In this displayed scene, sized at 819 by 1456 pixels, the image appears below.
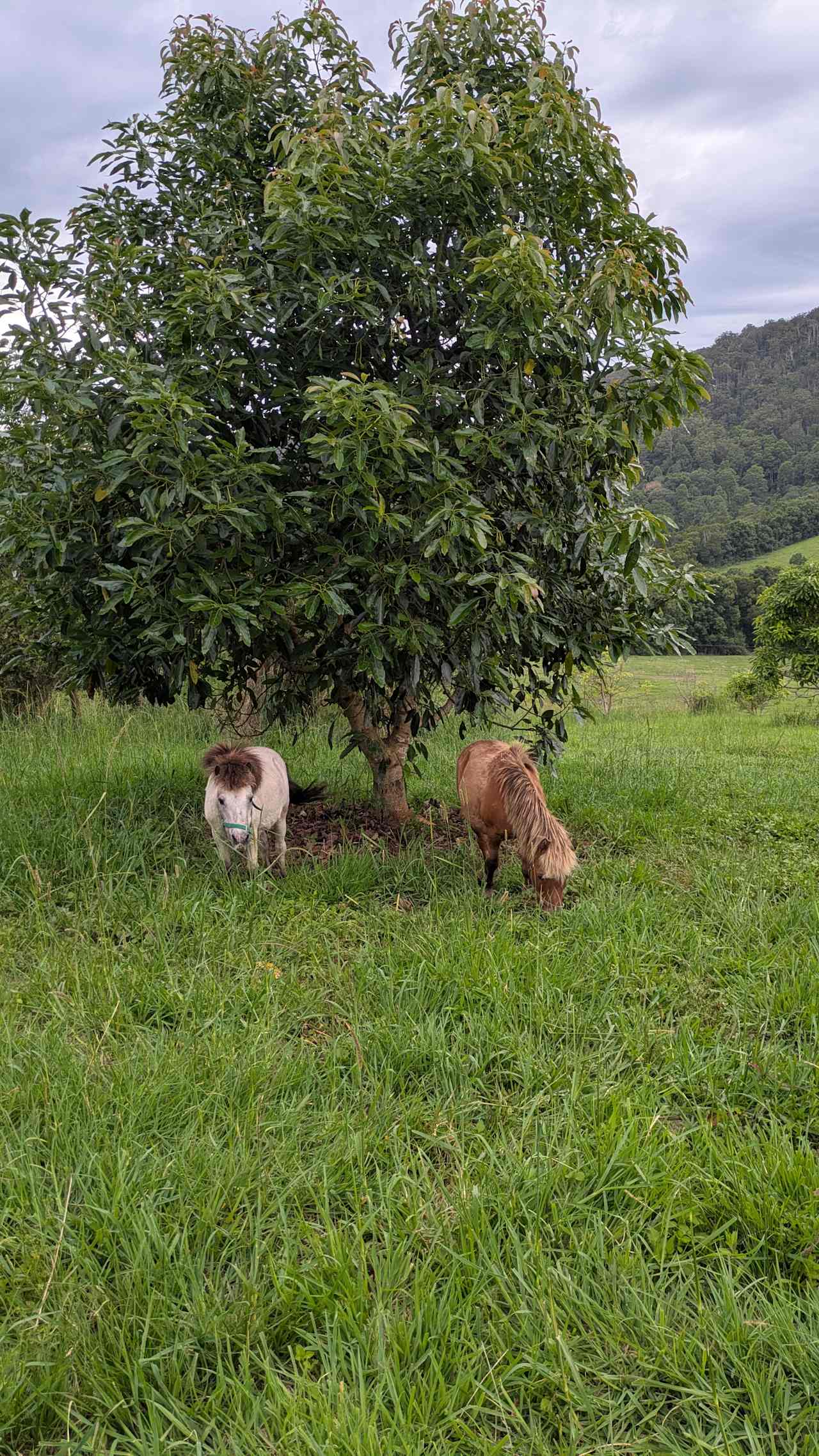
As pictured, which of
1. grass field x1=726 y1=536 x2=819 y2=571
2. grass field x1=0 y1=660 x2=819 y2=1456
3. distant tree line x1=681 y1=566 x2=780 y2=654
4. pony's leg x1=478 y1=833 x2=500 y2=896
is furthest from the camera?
grass field x1=726 y1=536 x2=819 y2=571

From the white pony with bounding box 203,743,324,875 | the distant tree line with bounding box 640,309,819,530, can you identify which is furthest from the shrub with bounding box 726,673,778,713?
the distant tree line with bounding box 640,309,819,530

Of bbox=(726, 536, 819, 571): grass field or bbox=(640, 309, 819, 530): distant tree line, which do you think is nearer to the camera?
bbox=(726, 536, 819, 571): grass field

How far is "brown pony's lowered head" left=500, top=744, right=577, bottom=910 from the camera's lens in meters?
4.34

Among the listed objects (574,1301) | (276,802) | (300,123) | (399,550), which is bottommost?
(574,1301)

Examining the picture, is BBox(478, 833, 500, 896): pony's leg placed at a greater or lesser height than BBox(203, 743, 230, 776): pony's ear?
lesser

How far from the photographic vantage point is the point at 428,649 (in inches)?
182

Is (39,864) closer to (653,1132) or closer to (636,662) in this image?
(653,1132)

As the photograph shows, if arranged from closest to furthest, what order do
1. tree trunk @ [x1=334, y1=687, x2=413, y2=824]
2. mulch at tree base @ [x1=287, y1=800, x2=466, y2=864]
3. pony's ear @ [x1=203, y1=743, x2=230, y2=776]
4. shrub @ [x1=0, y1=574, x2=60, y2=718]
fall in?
pony's ear @ [x1=203, y1=743, x2=230, y2=776] < mulch at tree base @ [x1=287, y1=800, x2=466, y2=864] < shrub @ [x1=0, y1=574, x2=60, y2=718] < tree trunk @ [x1=334, y1=687, x2=413, y2=824]

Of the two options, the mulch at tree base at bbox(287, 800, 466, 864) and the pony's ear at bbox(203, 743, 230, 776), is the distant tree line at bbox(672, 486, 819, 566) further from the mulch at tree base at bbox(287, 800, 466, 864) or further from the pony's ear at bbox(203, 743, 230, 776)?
the pony's ear at bbox(203, 743, 230, 776)

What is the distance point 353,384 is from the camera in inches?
153

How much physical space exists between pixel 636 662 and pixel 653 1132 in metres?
28.3

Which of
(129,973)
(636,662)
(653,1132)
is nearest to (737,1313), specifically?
(653,1132)

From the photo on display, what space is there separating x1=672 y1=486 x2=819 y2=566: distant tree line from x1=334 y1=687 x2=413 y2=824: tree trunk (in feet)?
153

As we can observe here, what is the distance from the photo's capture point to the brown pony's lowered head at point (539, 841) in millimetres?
4340
